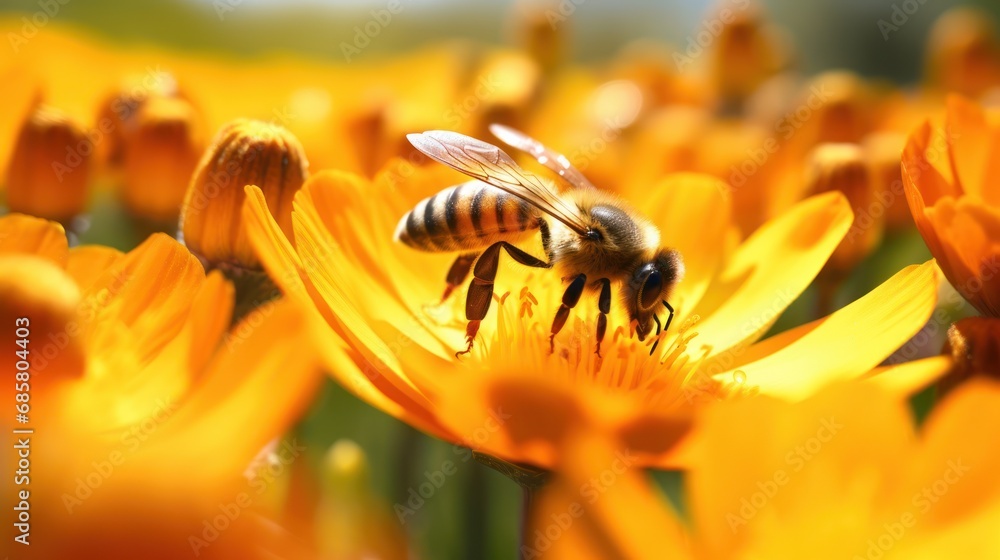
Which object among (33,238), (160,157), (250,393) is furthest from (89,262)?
(160,157)

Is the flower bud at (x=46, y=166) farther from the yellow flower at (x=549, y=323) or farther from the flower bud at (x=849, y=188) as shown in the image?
the flower bud at (x=849, y=188)

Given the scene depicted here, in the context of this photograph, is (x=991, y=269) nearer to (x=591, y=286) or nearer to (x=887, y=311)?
(x=887, y=311)

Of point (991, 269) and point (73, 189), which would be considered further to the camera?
point (73, 189)

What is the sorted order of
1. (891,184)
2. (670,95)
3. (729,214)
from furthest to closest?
1. (670,95)
2. (891,184)
3. (729,214)

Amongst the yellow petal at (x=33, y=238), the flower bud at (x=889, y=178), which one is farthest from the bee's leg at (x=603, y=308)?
the yellow petal at (x=33, y=238)

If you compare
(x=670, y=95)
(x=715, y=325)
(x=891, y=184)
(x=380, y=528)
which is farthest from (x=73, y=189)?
(x=670, y=95)

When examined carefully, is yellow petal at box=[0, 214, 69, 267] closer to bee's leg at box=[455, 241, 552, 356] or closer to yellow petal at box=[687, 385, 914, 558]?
bee's leg at box=[455, 241, 552, 356]
